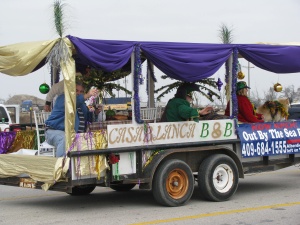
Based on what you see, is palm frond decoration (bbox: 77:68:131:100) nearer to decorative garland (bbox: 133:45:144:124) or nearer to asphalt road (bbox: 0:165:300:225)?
decorative garland (bbox: 133:45:144:124)

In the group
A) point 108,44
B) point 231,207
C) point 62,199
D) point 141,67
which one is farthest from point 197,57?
point 62,199

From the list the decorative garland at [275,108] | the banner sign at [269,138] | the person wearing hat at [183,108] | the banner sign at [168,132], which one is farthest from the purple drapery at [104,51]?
the decorative garland at [275,108]

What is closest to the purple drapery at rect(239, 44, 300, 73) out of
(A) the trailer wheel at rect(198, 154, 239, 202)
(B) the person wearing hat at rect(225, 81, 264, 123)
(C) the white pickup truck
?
(B) the person wearing hat at rect(225, 81, 264, 123)

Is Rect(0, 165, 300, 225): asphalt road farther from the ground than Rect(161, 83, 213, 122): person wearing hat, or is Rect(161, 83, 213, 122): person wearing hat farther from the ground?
Rect(161, 83, 213, 122): person wearing hat

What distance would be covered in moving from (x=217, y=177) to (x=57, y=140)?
280 cm

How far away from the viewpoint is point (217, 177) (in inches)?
407

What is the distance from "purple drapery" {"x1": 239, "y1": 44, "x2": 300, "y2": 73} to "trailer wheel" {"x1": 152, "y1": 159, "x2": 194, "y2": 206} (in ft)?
7.92

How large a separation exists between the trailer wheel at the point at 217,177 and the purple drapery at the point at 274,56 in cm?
189

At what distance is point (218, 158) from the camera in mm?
10258

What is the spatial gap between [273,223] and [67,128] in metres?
3.22

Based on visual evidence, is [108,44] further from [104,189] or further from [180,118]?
[104,189]

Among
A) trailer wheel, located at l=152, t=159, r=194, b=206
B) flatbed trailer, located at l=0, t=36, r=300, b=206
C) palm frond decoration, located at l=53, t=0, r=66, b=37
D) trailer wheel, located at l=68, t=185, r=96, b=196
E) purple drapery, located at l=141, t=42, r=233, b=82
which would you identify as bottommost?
trailer wheel, located at l=68, t=185, r=96, b=196

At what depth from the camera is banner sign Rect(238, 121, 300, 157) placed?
10.8 metres

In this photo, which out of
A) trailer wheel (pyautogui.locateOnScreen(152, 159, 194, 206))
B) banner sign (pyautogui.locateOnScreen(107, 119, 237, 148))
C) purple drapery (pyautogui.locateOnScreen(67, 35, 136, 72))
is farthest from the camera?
trailer wheel (pyautogui.locateOnScreen(152, 159, 194, 206))
